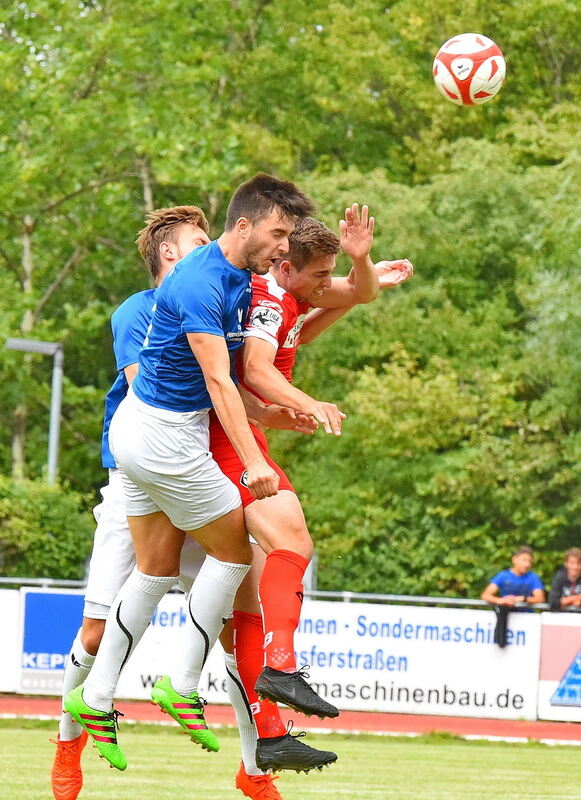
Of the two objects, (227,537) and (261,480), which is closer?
(261,480)

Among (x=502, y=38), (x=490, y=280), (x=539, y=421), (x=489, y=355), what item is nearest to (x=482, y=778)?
(x=539, y=421)

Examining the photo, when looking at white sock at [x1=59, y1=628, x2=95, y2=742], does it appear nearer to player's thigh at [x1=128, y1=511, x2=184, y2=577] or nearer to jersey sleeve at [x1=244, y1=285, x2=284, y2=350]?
player's thigh at [x1=128, y1=511, x2=184, y2=577]

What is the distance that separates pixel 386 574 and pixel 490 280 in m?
6.80

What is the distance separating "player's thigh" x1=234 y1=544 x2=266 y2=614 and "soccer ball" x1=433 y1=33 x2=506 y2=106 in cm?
479

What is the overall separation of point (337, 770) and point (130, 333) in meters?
5.11

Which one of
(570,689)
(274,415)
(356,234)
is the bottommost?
(570,689)

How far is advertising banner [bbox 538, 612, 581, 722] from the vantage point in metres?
→ 15.6

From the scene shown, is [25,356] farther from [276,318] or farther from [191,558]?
[276,318]

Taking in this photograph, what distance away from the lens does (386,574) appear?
2733 centimetres

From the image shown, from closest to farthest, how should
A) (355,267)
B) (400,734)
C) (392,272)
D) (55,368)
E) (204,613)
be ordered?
(204,613) → (355,267) → (392,272) → (400,734) → (55,368)

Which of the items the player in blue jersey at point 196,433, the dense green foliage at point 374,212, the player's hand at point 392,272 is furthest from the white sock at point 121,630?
the dense green foliage at point 374,212

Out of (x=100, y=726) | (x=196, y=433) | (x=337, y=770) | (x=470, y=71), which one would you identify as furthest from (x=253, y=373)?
(x=337, y=770)

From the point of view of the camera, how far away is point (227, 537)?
6.32 metres

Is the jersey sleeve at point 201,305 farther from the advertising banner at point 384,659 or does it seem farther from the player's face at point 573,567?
the player's face at point 573,567
